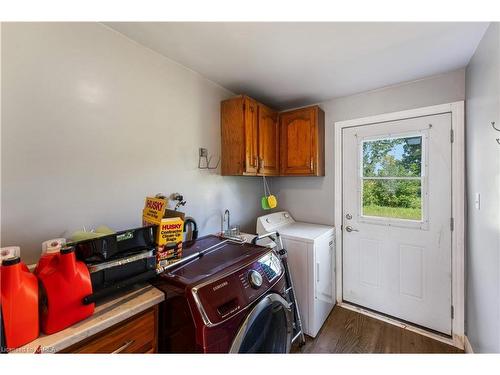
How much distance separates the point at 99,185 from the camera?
47.3 inches

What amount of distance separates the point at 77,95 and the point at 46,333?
1.09 metres

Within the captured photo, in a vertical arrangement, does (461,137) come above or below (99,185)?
above

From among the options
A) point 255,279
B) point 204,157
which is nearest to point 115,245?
point 255,279

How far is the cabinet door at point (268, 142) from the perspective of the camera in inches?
82.4

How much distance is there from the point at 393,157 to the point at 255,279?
1756 mm

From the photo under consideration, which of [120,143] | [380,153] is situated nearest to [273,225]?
[380,153]

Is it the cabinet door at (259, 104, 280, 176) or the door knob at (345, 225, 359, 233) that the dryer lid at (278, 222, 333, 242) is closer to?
the door knob at (345, 225, 359, 233)

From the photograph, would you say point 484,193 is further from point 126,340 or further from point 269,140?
point 126,340

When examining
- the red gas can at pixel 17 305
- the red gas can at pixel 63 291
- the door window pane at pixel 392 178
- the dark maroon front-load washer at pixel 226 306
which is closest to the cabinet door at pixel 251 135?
the dark maroon front-load washer at pixel 226 306

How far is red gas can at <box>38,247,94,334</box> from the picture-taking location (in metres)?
0.68

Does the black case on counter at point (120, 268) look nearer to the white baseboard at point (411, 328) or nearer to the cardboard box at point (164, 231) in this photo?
the cardboard box at point (164, 231)

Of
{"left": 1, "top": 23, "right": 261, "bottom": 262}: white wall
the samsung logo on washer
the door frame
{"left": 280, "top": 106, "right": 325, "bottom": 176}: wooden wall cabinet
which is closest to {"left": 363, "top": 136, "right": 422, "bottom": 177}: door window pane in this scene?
the door frame

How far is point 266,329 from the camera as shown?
3.72ft
